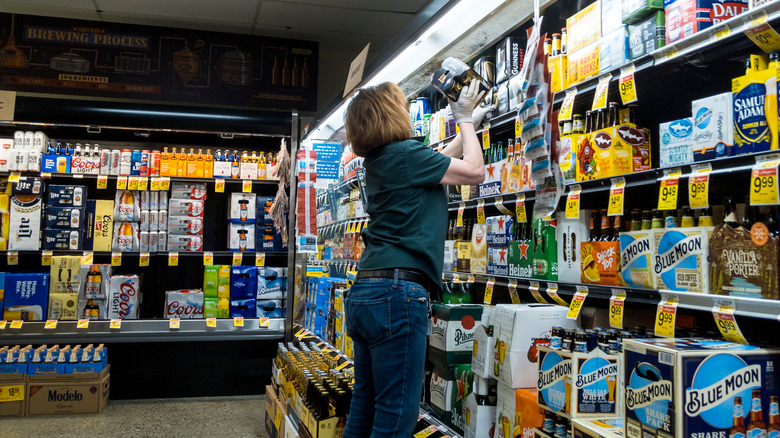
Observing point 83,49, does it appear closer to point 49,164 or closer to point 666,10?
point 49,164

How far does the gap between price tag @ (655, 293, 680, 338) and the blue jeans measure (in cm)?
72

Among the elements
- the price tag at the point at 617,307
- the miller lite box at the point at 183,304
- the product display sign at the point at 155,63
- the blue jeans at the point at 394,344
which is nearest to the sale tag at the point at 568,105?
the price tag at the point at 617,307

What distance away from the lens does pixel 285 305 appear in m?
5.41

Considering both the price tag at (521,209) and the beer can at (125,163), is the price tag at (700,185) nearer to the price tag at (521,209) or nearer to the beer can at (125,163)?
the price tag at (521,209)

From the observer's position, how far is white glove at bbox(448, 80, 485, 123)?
2.14 metres

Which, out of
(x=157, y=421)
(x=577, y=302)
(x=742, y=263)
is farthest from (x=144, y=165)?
(x=742, y=263)

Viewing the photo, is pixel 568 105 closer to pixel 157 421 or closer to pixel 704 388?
pixel 704 388

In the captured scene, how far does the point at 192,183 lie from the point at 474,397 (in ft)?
13.2

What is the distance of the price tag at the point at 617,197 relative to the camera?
1.84m

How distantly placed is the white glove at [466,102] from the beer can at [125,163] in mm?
3968

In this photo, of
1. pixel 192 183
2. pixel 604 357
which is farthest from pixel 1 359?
pixel 604 357

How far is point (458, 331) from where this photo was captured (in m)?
2.43

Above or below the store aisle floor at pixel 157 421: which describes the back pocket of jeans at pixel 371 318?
above

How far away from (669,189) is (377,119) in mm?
988
